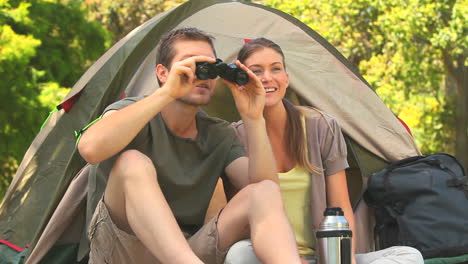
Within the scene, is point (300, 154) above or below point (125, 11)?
below

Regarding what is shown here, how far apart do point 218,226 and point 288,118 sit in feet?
2.30

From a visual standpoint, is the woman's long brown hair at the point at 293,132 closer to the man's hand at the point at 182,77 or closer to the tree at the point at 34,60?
the man's hand at the point at 182,77

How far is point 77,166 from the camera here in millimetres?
3455

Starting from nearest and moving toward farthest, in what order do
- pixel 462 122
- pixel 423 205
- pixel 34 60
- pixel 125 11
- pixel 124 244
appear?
pixel 124 244
pixel 423 205
pixel 34 60
pixel 462 122
pixel 125 11

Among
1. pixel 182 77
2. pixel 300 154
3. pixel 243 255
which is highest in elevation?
pixel 182 77

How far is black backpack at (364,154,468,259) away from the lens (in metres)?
3.07

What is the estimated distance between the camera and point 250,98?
8.93 feet

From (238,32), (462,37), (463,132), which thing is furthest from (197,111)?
(463,132)

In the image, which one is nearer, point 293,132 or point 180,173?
point 180,173

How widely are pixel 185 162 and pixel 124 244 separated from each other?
0.40m

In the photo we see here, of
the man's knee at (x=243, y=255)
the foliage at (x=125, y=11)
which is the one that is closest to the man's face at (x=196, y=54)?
the man's knee at (x=243, y=255)

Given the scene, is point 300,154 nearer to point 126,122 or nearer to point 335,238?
point 335,238

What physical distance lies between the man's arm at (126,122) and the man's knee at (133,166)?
0.11ft

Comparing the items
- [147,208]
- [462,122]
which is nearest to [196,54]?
[147,208]
